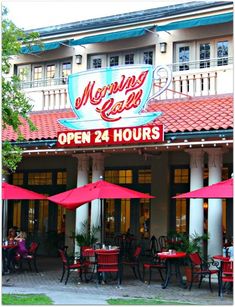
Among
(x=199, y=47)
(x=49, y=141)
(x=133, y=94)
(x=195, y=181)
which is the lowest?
(x=195, y=181)

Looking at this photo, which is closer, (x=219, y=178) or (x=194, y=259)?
(x=194, y=259)

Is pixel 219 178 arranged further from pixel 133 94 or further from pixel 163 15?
pixel 163 15

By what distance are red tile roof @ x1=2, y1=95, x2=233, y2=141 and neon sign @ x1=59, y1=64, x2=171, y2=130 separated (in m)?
0.76

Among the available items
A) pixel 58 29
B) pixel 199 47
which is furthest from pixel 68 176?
pixel 199 47

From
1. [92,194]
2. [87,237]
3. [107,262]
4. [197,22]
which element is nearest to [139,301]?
[107,262]

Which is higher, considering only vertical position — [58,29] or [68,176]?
[58,29]

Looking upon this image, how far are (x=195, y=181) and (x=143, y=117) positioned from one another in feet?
7.44

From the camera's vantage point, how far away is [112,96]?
15773 millimetres

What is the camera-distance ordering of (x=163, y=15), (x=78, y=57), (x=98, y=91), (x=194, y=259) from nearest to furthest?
(x=194, y=259) < (x=98, y=91) < (x=163, y=15) < (x=78, y=57)

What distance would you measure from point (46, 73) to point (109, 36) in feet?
11.4

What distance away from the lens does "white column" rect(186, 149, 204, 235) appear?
15.1 metres

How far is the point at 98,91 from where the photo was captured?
16.0 meters

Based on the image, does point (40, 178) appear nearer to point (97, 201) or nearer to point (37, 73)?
point (37, 73)

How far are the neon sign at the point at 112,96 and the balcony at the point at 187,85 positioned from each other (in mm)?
1574
